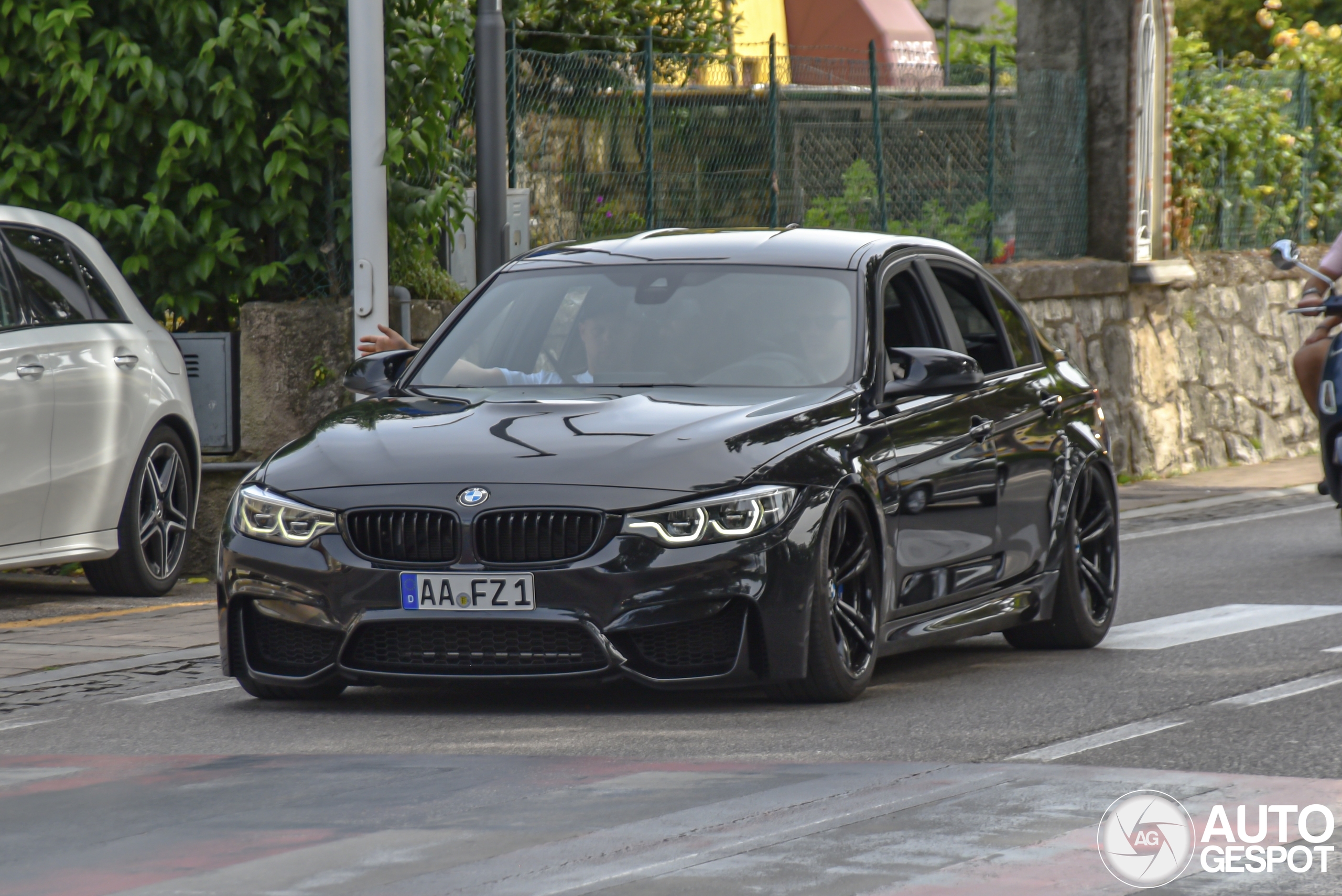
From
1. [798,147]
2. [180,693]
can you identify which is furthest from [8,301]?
[798,147]

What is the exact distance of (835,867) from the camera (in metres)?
4.78

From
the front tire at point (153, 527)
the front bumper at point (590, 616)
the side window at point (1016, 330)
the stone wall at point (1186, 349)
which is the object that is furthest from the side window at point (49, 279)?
the stone wall at point (1186, 349)

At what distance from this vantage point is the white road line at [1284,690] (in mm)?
7285

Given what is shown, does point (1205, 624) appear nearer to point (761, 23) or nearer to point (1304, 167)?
point (1304, 167)

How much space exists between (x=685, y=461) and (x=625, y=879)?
2241mm

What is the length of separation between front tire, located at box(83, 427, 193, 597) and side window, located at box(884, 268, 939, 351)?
3.94 m

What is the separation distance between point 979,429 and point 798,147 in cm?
862

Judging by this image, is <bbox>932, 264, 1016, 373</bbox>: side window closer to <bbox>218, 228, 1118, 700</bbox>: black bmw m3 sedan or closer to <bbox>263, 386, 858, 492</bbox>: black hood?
<bbox>218, 228, 1118, 700</bbox>: black bmw m3 sedan

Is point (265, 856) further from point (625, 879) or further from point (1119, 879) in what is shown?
point (1119, 879)

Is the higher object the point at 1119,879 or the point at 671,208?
the point at 671,208

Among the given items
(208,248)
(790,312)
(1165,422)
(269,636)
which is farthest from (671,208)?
(269,636)

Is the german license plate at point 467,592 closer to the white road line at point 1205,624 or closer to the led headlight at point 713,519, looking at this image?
the led headlight at point 713,519

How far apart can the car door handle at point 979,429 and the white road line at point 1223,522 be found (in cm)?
548

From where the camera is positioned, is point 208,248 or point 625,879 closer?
point 625,879
